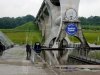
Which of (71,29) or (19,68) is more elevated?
(71,29)

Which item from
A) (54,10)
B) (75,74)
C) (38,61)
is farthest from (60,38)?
(75,74)

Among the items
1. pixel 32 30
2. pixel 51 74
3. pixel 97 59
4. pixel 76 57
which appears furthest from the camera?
pixel 32 30

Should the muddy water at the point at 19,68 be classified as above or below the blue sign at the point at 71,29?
below

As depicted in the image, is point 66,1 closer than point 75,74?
No

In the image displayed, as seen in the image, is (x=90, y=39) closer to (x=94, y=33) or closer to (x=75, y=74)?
(x=94, y=33)

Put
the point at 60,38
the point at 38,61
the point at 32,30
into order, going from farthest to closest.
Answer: the point at 32,30 → the point at 60,38 → the point at 38,61

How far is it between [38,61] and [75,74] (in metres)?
6.88

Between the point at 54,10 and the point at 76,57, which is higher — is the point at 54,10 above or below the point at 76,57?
above

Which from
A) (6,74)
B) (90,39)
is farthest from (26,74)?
(90,39)

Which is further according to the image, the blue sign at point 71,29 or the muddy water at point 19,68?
the blue sign at point 71,29

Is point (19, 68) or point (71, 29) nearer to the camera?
point (19, 68)

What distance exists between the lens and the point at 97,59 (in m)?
33.6

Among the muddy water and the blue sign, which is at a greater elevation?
the blue sign

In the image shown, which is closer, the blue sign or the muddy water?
the muddy water
